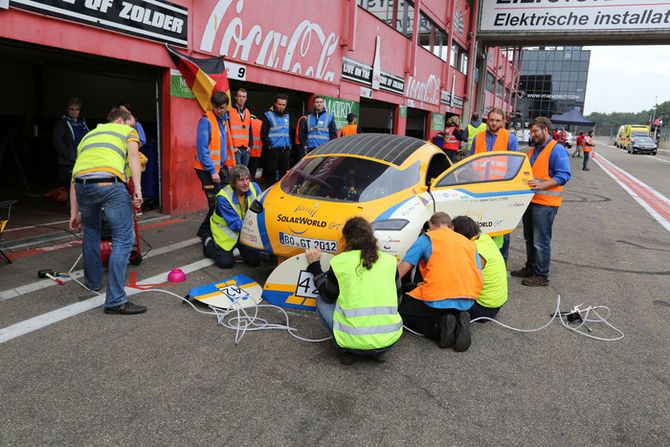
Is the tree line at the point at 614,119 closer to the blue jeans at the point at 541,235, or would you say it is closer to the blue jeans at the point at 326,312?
the blue jeans at the point at 541,235

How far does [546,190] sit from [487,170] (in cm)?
66

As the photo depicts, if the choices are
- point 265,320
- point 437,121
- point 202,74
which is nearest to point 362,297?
point 265,320

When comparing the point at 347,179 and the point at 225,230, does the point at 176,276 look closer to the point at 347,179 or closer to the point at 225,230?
the point at 225,230

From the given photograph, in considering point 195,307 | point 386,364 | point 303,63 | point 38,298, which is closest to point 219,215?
point 195,307

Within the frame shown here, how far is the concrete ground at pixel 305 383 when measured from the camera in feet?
8.82

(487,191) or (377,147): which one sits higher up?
(377,147)

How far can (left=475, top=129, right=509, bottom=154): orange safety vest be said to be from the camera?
626 cm

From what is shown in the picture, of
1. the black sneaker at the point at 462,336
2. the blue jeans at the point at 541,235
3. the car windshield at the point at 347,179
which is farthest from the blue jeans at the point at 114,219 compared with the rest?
the blue jeans at the point at 541,235

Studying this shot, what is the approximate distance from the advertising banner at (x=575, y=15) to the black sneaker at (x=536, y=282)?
21.4 metres

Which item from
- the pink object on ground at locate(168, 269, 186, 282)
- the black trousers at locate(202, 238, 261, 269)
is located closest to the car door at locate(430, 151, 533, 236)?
the black trousers at locate(202, 238, 261, 269)

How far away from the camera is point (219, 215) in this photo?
5457 mm

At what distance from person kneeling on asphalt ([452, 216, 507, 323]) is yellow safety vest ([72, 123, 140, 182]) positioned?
9.36 feet

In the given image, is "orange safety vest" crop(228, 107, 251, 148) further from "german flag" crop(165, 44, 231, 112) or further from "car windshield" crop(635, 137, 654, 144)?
"car windshield" crop(635, 137, 654, 144)

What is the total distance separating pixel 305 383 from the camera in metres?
3.19
